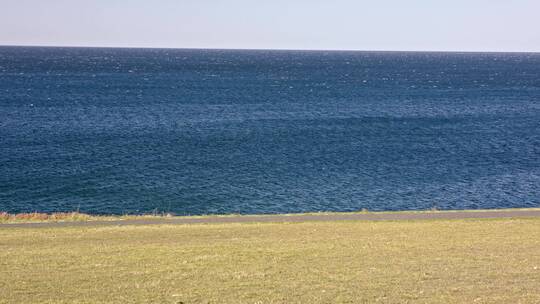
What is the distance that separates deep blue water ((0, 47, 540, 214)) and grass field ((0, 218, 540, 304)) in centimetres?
1769

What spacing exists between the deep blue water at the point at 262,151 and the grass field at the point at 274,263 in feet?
58.0

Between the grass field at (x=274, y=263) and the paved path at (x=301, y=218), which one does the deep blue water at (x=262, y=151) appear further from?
the grass field at (x=274, y=263)

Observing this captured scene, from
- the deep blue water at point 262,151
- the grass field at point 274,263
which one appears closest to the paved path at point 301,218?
the grass field at point 274,263

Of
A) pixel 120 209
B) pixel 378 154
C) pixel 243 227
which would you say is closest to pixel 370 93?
pixel 378 154

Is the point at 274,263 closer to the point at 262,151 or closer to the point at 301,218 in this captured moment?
the point at 301,218

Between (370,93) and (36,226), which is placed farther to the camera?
(370,93)

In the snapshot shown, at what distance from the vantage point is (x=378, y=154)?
62.5m

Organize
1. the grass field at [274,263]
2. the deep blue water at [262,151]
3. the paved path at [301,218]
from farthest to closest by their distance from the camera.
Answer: the deep blue water at [262,151] → the paved path at [301,218] → the grass field at [274,263]

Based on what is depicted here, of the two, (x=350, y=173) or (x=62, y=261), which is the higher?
(x=62, y=261)

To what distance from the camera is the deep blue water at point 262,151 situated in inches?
1743

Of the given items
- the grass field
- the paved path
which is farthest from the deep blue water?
the grass field

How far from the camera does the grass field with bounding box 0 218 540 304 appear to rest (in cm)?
1555

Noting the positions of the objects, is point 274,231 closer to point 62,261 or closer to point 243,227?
point 243,227

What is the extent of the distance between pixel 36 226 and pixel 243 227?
7.76 m
